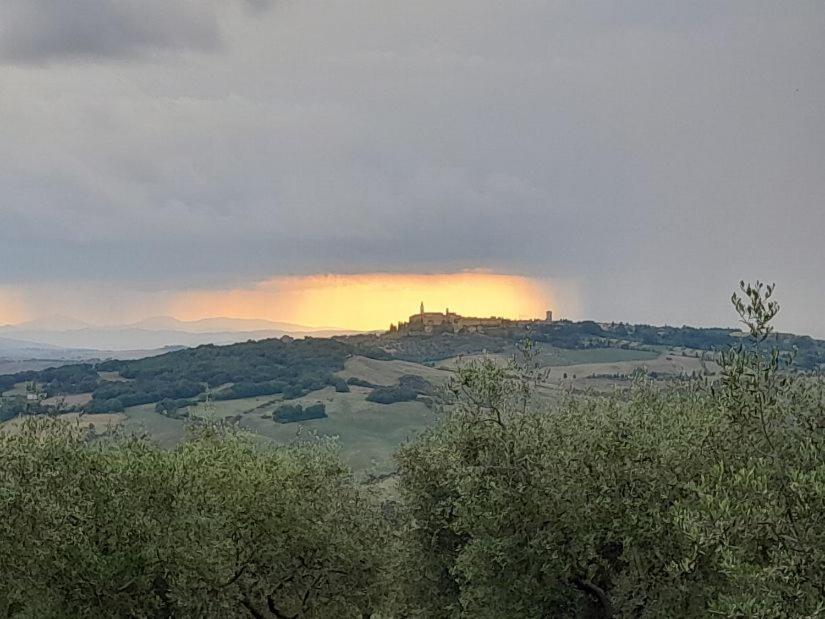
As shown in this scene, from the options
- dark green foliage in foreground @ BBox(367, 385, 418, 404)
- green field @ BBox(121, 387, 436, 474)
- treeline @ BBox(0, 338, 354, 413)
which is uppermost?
treeline @ BBox(0, 338, 354, 413)

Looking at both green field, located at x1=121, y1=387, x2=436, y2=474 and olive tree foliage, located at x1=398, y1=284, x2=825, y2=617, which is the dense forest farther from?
green field, located at x1=121, y1=387, x2=436, y2=474

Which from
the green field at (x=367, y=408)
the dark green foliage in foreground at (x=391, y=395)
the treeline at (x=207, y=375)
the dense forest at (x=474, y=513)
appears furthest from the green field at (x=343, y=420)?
the dense forest at (x=474, y=513)

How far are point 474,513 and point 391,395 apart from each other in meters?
127

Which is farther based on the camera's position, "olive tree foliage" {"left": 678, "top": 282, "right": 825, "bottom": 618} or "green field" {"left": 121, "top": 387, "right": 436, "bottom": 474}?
"green field" {"left": 121, "top": 387, "right": 436, "bottom": 474}

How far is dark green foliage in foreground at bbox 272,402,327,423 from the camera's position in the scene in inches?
4988

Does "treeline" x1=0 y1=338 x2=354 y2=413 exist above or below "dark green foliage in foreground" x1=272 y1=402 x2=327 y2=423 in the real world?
above

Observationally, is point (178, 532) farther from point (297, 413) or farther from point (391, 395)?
point (391, 395)

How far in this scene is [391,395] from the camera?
14575 centimetres

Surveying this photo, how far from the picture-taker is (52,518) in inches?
749

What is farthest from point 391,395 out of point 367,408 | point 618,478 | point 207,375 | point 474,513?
point 618,478

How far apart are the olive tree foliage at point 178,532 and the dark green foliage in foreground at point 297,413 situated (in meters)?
101

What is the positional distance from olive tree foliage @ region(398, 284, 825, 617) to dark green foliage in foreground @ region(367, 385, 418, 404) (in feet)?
397

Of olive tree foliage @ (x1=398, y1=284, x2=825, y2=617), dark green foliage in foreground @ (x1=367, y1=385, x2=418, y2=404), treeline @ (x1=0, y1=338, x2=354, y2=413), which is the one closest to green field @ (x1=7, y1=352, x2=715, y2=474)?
dark green foliage in foreground @ (x1=367, y1=385, x2=418, y2=404)

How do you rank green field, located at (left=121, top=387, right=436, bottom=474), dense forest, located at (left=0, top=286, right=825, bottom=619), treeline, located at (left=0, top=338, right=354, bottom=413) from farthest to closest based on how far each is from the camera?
treeline, located at (left=0, top=338, right=354, bottom=413)
green field, located at (left=121, top=387, right=436, bottom=474)
dense forest, located at (left=0, top=286, right=825, bottom=619)
